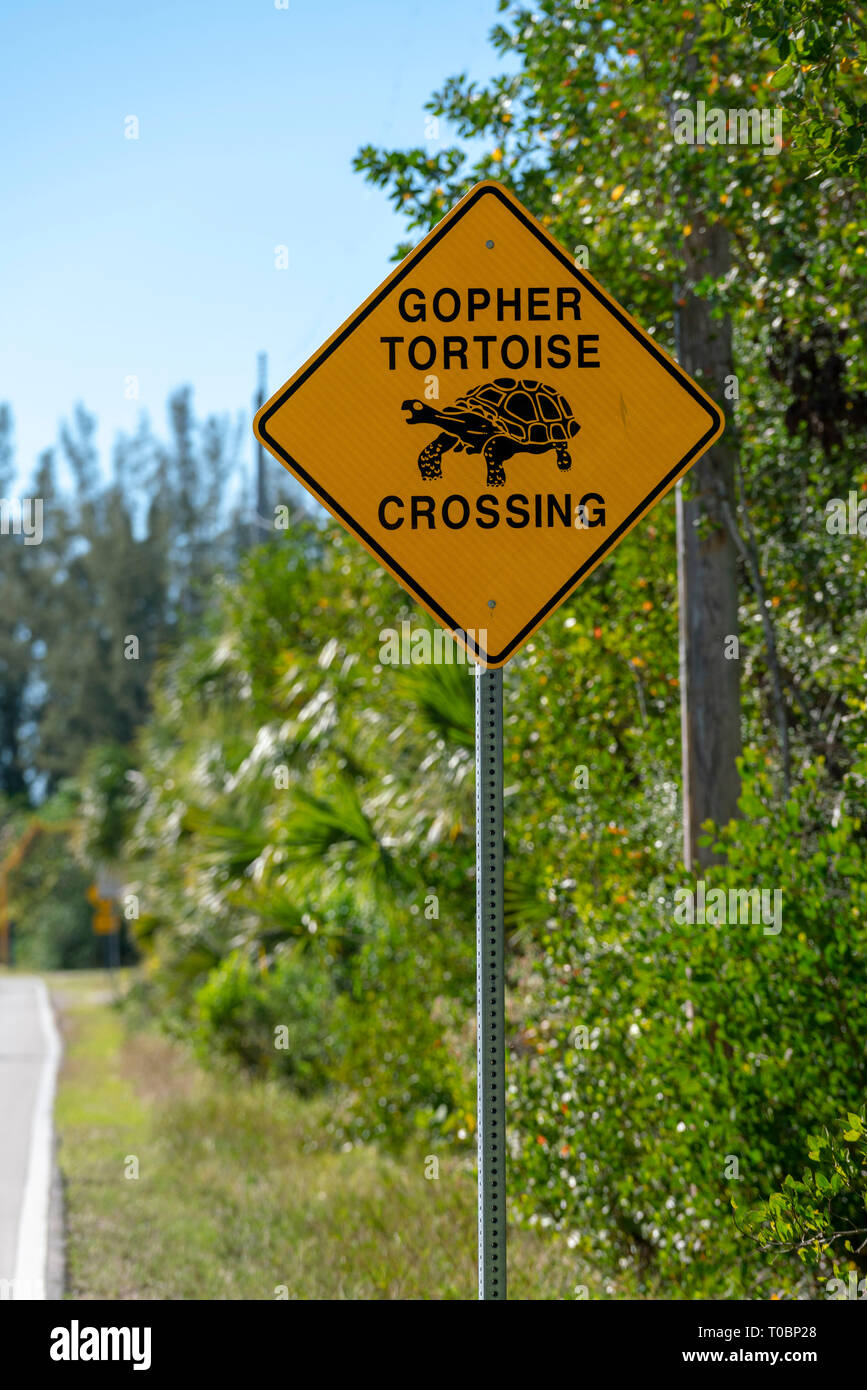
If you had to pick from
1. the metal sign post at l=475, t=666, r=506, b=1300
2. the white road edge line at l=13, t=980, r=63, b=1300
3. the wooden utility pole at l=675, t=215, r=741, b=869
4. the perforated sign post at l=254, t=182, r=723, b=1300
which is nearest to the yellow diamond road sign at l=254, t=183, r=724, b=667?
the perforated sign post at l=254, t=182, r=723, b=1300

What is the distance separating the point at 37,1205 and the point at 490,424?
7358mm

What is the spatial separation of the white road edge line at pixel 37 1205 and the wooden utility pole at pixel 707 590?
3902 millimetres

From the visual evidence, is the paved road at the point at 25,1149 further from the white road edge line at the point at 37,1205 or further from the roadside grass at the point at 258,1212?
the roadside grass at the point at 258,1212

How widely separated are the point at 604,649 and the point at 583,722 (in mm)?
394

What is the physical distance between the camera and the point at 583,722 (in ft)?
22.4

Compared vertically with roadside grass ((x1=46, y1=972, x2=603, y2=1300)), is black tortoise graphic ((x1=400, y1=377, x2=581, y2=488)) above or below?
above

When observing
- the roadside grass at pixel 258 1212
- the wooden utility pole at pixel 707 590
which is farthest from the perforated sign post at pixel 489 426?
the roadside grass at pixel 258 1212

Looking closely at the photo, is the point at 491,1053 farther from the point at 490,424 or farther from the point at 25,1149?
the point at 25,1149

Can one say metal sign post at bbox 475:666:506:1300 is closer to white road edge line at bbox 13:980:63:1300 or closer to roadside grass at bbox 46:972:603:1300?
roadside grass at bbox 46:972:603:1300

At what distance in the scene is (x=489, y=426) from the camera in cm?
303

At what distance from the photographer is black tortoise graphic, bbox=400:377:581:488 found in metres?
3.04

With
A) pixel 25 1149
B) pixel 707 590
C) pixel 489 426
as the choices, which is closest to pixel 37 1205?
pixel 25 1149

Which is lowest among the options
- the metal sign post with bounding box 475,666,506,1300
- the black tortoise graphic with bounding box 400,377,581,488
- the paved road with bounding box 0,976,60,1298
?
the paved road with bounding box 0,976,60,1298
